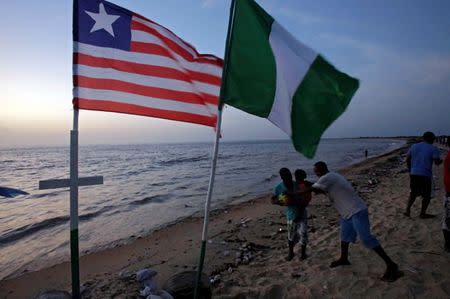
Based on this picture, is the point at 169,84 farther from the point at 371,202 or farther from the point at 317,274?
the point at 371,202

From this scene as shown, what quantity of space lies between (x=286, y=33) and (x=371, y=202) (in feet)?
30.0

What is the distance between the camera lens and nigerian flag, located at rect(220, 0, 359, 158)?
11.9 feet

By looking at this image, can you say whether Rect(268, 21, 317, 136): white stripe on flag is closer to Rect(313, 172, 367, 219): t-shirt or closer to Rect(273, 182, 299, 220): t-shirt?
Rect(313, 172, 367, 219): t-shirt

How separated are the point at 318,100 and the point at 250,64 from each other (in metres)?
0.85

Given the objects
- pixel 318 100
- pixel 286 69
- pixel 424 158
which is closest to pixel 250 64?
pixel 286 69

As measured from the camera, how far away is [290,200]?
5.67 m

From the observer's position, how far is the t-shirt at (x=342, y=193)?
16.1 feet

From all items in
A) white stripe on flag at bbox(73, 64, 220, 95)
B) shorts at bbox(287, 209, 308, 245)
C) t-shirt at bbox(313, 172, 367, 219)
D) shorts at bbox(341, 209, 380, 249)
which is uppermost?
white stripe on flag at bbox(73, 64, 220, 95)

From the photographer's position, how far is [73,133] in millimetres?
3498

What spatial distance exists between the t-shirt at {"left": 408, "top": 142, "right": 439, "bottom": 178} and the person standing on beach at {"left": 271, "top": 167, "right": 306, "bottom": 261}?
12.3 feet

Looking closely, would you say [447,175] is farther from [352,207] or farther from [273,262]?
[273,262]

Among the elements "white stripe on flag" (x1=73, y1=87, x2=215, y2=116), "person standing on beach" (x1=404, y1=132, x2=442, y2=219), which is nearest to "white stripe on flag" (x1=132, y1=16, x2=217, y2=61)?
"white stripe on flag" (x1=73, y1=87, x2=215, y2=116)

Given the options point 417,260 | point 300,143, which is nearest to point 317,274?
point 417,260

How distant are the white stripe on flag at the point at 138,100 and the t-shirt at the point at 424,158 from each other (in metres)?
5.85
